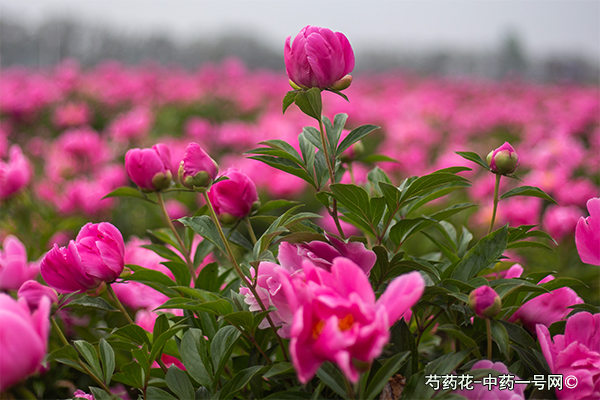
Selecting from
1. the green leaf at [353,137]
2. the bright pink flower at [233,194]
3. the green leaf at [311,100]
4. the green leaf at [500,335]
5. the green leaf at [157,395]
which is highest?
the green leaf at [311,100]

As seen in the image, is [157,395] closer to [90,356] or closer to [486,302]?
[90,356]

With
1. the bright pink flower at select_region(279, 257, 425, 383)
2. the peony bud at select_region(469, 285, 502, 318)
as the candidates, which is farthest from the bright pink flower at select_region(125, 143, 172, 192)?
the peony bud at select_region(469, 285, 502, 318)

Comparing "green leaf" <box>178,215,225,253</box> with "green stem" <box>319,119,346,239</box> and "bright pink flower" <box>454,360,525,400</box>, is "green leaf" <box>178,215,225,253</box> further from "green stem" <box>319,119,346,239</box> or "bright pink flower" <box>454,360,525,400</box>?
"bright pink flower" <box>454,360,525,400</box>

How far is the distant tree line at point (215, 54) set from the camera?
17969 millimetres

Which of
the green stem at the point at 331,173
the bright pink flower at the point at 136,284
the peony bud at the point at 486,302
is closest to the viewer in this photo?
the peony bud at the point at 486,302

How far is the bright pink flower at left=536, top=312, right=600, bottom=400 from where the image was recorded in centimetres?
49

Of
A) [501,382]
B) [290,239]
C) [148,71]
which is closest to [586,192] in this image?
[501,382]

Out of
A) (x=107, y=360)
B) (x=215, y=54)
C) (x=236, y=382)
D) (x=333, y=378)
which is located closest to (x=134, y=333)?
(x=107, y=360)

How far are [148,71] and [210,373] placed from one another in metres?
5.95

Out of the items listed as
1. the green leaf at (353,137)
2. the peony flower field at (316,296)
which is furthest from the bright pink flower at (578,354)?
the green leaf at (353,137)

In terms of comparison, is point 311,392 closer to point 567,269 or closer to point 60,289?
point 60,289

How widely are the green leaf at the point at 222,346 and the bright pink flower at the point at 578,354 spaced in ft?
1.15

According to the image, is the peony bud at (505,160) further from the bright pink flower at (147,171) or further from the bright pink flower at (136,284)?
the bright pink flower at (136,284)

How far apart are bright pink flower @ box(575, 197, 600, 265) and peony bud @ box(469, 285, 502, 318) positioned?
19 centimetres
